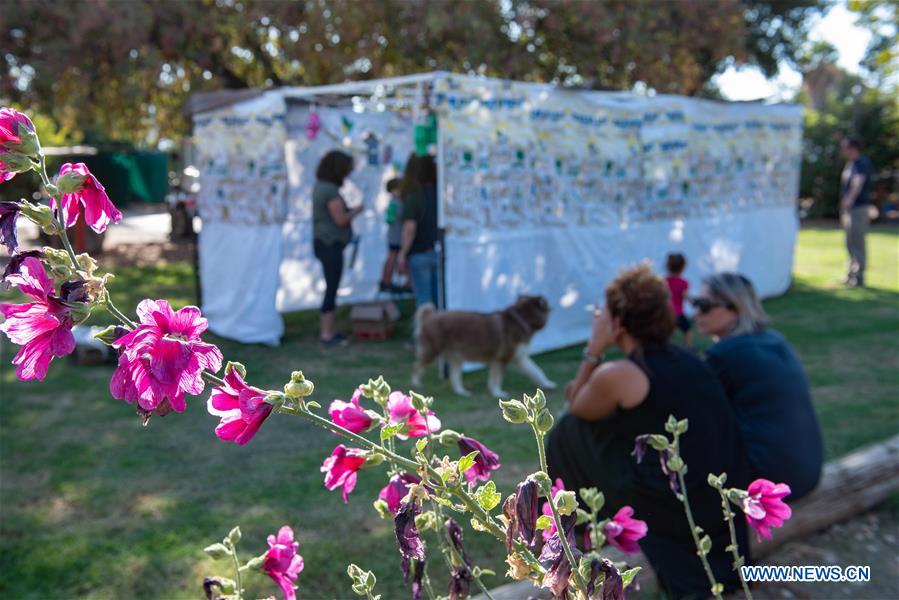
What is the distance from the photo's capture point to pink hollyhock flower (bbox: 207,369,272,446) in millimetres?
945

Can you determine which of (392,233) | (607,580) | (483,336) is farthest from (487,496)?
(392,233)

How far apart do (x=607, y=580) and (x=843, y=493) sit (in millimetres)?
3504

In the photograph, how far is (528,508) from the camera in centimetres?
95

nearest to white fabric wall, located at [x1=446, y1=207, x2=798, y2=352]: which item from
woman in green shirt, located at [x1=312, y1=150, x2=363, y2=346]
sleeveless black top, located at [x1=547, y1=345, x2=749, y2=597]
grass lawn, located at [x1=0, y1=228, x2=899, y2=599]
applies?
grass lawn, located at [x1=0, y1=228, x2=899, y2=599]

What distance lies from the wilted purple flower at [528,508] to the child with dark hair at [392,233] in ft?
26.2

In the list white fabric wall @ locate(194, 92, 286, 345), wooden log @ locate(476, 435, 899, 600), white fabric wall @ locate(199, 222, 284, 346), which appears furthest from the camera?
white fabric wall @ locate(199, 222, 284, 346)

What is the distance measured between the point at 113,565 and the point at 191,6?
1014 centimetres

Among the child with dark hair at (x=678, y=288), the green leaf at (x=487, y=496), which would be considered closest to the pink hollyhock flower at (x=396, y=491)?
the green leaf at (x=487, y=496)

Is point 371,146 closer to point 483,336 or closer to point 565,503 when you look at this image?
point 483,336

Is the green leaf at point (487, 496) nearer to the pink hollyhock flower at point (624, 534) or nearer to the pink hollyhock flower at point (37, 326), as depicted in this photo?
the pink hollyhock flower at point (37, 326)

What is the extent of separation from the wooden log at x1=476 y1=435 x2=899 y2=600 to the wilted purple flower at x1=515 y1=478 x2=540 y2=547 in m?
2.90

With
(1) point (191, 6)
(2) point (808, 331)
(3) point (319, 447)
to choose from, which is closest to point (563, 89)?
(2) point (808, 331)

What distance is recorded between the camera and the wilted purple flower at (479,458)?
1169mm

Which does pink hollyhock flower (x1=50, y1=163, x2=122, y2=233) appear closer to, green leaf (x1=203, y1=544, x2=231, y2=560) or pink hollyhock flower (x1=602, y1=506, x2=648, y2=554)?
green leaf (x1=203, y1=544, x2=231, y2=560)
